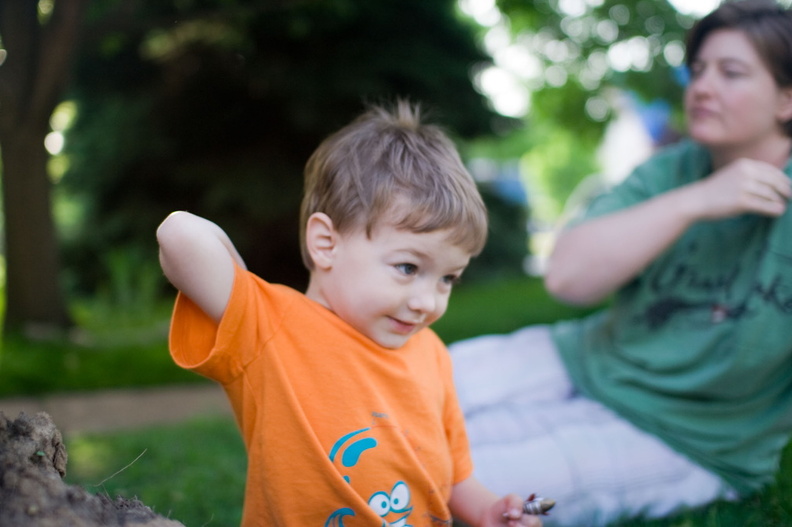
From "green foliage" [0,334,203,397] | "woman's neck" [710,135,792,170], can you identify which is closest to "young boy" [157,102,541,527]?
"woman's neck" [710,135,792,170]

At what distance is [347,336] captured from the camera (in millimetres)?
1605

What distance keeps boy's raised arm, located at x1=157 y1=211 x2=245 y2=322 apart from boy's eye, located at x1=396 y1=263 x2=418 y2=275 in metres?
0.33

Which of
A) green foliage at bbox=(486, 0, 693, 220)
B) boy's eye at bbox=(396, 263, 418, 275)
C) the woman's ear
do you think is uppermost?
green foliage at bbox=(486, 0, 693, 220)

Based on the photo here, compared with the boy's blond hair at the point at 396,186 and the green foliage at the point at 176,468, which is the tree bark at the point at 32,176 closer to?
the green foliage at the point at 176,468

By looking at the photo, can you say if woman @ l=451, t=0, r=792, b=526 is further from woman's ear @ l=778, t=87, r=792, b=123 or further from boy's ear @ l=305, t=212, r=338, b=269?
boy's ear @ l=305, t=212, r=338, b=269

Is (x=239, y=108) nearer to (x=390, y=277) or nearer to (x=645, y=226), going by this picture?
(x=645, y=226)

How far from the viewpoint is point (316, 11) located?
6801 mm

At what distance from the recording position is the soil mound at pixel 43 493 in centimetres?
105

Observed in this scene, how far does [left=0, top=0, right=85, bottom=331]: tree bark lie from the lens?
4824 mm

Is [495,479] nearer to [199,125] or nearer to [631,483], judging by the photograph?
[631,483]

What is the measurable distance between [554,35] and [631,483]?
510 centimetres

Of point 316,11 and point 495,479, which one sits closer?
point 495,479

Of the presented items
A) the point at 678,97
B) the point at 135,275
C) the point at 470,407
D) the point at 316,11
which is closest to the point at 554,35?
the point at 678,97

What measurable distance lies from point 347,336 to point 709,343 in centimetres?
129
